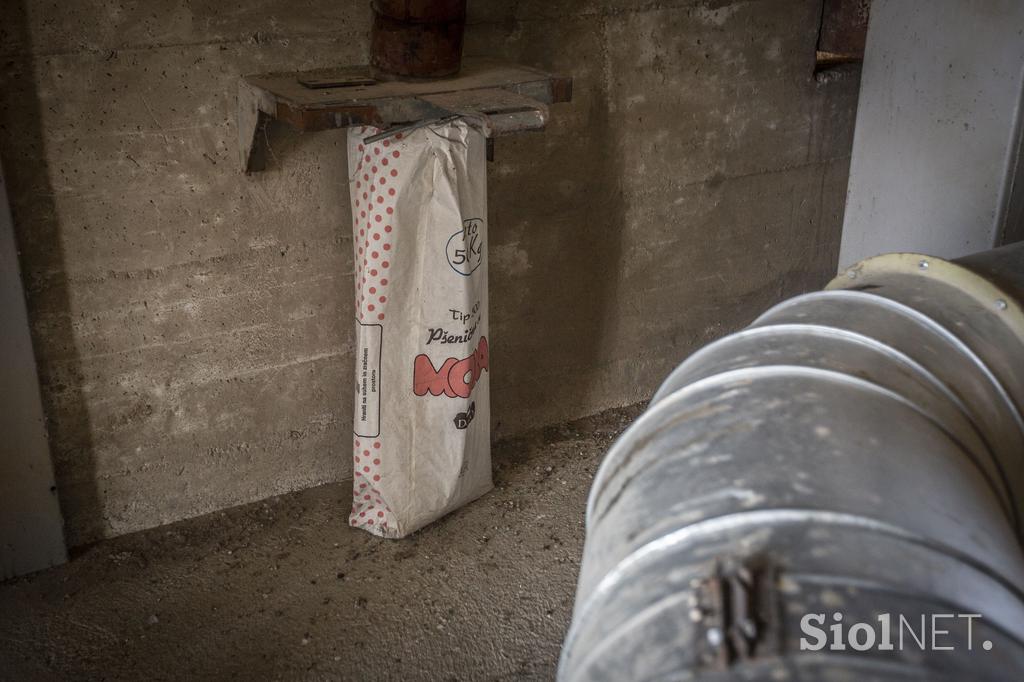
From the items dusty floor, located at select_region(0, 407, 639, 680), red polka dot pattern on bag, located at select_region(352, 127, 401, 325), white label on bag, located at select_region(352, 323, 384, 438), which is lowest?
dusty floor, located at select_region(0, 407, 639, 680)

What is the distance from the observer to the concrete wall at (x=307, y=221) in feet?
8.52

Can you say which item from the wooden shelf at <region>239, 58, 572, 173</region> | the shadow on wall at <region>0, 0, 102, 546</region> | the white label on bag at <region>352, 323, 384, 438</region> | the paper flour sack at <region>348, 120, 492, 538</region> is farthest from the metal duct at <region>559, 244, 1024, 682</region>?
the shadow on wall at <region>0, 0, 102, 546</region>

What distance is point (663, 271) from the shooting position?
3650 millimetres

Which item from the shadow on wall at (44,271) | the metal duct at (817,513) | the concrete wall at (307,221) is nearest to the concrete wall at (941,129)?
the concrete wall at (307,221)

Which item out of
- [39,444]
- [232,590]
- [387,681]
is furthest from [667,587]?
[39,444]

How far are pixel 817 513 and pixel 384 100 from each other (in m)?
1.71

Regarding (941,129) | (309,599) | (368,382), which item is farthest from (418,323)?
(941,129)

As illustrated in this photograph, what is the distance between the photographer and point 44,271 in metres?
2.64

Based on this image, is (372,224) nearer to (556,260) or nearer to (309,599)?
(556,260)

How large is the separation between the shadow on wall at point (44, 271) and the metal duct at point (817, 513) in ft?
6.13

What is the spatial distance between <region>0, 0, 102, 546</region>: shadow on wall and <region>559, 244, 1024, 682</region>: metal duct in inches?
73.6

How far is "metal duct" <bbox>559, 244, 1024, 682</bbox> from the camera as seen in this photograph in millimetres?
982

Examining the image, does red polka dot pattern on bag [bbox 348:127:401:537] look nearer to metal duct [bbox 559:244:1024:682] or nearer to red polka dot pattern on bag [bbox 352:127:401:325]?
red polka dot pattern on bag [bbox 352:127:401:325]

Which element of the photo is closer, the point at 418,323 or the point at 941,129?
the point at 418,323
